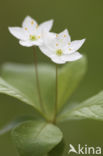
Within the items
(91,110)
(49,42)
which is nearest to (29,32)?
(49,42)

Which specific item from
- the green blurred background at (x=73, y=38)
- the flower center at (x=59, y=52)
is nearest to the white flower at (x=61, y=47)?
the flower center at (x=59, y=52)

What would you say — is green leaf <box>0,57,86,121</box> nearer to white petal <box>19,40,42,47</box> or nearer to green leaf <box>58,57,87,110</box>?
green leaf <box>58,57,87,110</box>

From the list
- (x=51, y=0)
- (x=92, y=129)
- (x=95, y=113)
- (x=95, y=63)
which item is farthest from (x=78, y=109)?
(x=51, y=0)

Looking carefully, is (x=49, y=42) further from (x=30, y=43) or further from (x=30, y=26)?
(x=30, y=26)

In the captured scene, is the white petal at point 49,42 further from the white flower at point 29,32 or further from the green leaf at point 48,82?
the green leaf at point 48,82

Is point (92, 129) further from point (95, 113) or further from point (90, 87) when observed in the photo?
point (95, 113)

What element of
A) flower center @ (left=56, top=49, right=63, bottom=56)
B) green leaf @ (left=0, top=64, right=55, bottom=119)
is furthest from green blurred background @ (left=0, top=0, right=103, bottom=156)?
flower center @ (left=56, top=49, right=63, bottom=56)
